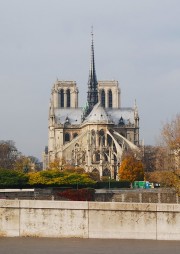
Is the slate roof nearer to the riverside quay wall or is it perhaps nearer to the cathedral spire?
the cathedral spire

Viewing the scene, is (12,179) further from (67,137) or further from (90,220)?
(67,137)

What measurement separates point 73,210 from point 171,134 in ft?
76.4

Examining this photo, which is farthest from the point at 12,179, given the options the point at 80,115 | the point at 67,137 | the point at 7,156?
the point at 80,115

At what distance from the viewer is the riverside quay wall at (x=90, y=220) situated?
34.1 metres

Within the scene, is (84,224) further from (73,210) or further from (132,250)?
(132,250)

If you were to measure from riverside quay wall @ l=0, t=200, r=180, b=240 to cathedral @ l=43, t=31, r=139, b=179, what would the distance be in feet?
315

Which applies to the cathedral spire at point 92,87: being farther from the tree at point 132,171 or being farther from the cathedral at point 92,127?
the tree at point 132,171

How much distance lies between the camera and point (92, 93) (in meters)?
174

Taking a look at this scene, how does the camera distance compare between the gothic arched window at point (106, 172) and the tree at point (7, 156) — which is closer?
the tree at point (7, 156)

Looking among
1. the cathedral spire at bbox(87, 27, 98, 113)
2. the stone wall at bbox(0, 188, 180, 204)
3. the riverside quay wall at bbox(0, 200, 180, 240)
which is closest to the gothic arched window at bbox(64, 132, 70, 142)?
the cathedral spire at bbox(87, 27, 98, 113)

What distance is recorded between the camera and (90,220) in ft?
114

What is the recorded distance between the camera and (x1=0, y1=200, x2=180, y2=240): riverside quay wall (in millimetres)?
34062

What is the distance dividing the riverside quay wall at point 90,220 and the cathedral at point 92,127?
95.9 meters

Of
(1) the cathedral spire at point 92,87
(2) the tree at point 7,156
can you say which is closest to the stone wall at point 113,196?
(2) the tree at point 7,156
